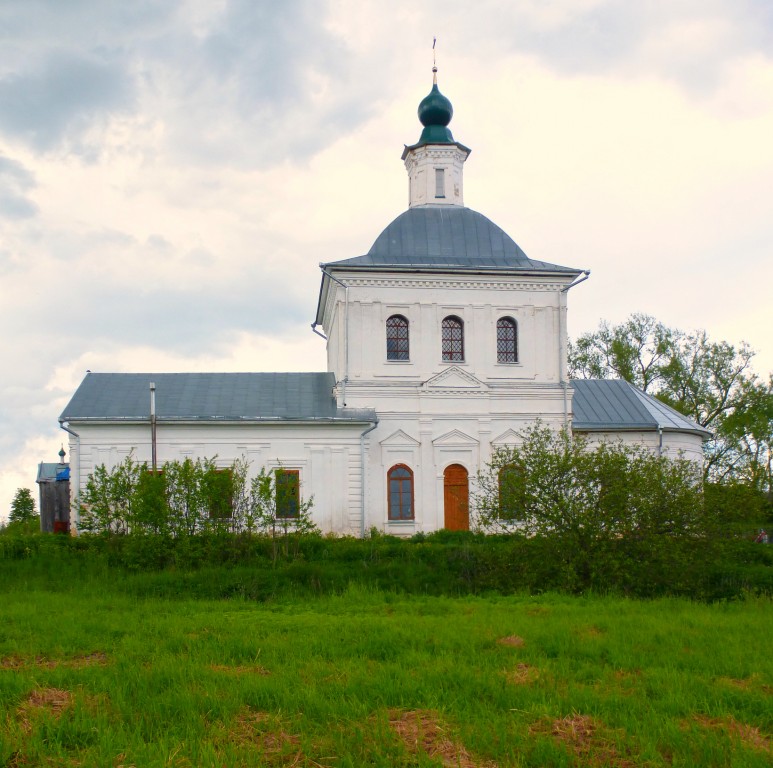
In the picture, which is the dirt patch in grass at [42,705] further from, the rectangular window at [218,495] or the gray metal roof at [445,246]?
the gray metal roof at [445,246]

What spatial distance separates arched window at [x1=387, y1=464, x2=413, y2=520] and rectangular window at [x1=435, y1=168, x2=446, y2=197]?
8315 millimetres

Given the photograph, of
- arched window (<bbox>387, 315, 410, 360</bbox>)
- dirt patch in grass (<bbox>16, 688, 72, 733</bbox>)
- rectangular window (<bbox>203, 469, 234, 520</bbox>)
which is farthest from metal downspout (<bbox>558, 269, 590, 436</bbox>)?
dirt patch in grass (<bbox>16, 688, 72, 733</bbox>)

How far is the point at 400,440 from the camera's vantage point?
24859mm

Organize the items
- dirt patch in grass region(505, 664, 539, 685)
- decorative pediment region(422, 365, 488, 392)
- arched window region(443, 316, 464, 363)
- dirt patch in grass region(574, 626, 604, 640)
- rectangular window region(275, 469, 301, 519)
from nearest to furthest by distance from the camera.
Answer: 1. dirt patch in grass region(505, 664, 539, 685)
2. dirt patch in grass region(574, 626, 604, 640)
3. rectangular window region(275, 469, 301, 519)
4. decorative pediment region(422, 365, 488, 392)
5. arched window region(443, 316, 464, 363)

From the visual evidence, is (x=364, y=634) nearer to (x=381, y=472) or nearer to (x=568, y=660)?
(x=568, y=660)

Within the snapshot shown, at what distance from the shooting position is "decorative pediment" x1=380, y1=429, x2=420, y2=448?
977 inches

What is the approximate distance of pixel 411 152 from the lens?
2838 centimetres

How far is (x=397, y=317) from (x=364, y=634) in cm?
1496

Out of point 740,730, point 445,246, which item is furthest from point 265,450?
point 740,730

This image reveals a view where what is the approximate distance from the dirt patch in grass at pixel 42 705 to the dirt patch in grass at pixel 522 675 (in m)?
4.02

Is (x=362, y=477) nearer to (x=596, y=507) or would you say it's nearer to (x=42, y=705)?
(x=596, y=507)

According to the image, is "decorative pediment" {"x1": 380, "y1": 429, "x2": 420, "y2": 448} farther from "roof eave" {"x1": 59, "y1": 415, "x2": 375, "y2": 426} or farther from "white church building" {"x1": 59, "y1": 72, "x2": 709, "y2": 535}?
"roof eave" {"x1": 59, "y1": 415, "x2": 375, "y2": 426}

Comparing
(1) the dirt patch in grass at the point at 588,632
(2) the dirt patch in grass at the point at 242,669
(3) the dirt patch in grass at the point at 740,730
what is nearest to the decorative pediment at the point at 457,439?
(1) the dirt patch in grass at the point at 588,632

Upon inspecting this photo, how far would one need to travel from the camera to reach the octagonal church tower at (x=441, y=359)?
2478cm
